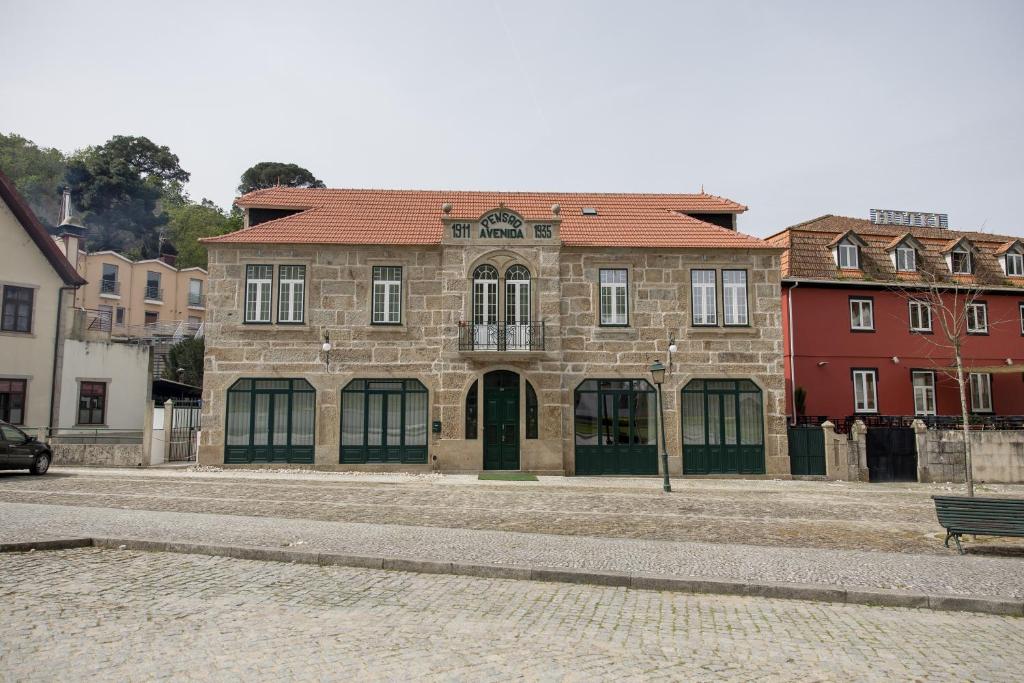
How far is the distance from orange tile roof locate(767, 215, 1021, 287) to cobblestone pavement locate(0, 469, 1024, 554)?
33.0 ft

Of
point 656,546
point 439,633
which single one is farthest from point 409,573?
point 656,546

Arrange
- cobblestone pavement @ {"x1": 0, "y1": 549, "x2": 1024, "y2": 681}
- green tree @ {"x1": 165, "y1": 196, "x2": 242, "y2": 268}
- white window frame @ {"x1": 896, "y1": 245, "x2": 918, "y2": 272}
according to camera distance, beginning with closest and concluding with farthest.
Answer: cobblestone pavement @ {"x1": 0, "y1": 549, "x2": 1024, "y2": 681}, white window frame @ {"x1": 896, "y1": 245, "x2": 918, "y2": 272}, green tree @ {"x1": 165, "y1": 196, "x2": 242, "y2": 268}

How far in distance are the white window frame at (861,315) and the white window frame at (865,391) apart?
168 cm

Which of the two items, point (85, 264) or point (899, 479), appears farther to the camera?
point (85, 264)

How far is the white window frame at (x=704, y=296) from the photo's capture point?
22.9 meters

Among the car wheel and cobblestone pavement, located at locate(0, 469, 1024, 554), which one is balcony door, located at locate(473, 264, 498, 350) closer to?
cobblestone pavement, located at locate(0, 469, 1024, 554)

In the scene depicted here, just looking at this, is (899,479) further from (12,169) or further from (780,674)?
(12,169)

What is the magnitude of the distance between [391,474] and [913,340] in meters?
21.0

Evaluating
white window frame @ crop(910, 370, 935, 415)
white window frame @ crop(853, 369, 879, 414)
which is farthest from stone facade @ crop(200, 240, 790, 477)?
white window frame @ crop(910, 370, 935, 415)

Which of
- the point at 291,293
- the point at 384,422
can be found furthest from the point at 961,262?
the point at 291,293

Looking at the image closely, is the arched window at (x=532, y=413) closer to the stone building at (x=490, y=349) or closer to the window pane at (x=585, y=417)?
the stone building at (x=490, y=349)

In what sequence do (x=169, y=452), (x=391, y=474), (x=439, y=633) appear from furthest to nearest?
1. (x=169, y=452)
2. (x=391, y=474)
3. (x=439, y=633)

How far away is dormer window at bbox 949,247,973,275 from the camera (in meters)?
29.2

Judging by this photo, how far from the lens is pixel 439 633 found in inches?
243
